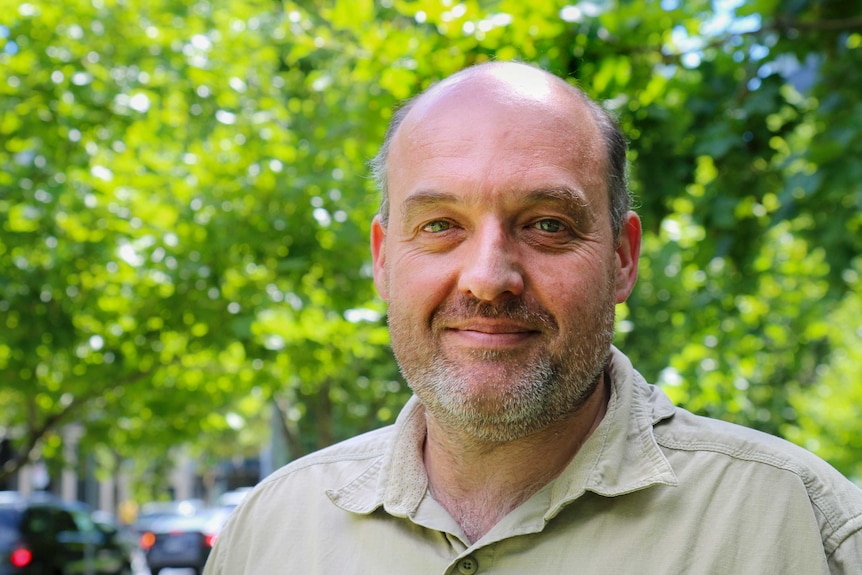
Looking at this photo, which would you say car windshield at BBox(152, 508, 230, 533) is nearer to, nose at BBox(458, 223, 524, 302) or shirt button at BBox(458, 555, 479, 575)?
shirt button at BBox(458, 555, 479, 575)

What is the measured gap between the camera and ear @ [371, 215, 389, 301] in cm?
213

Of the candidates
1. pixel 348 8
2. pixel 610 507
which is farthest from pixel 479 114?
pixel 348 8

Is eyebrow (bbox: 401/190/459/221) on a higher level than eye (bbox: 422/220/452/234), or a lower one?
higher

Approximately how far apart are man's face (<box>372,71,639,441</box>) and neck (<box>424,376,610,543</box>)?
0.05 m

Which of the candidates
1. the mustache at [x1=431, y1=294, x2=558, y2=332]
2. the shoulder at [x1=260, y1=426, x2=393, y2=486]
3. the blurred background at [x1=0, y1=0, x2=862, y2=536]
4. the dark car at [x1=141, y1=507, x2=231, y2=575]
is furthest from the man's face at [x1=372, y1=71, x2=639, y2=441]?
the dark car at [x1=141, y1=507, x2=231, y2=575]

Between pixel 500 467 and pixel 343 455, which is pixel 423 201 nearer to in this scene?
pixel 500 467

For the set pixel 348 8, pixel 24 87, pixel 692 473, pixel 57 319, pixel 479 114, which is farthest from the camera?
pixel 57 319

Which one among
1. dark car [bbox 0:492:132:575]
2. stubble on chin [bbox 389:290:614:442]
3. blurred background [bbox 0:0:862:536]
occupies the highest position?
stubble on chin [bbox 389:290:614:442]

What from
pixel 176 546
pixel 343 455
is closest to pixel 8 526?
pixel 176 546

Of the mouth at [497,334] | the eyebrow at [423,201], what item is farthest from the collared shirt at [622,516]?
the eyebrow at [423,201]

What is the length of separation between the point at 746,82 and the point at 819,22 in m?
0.39

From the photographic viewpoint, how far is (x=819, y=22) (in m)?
4.34

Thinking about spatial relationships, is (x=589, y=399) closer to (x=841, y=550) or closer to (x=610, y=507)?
(x=610, y=507)

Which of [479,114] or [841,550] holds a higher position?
[479,114]
